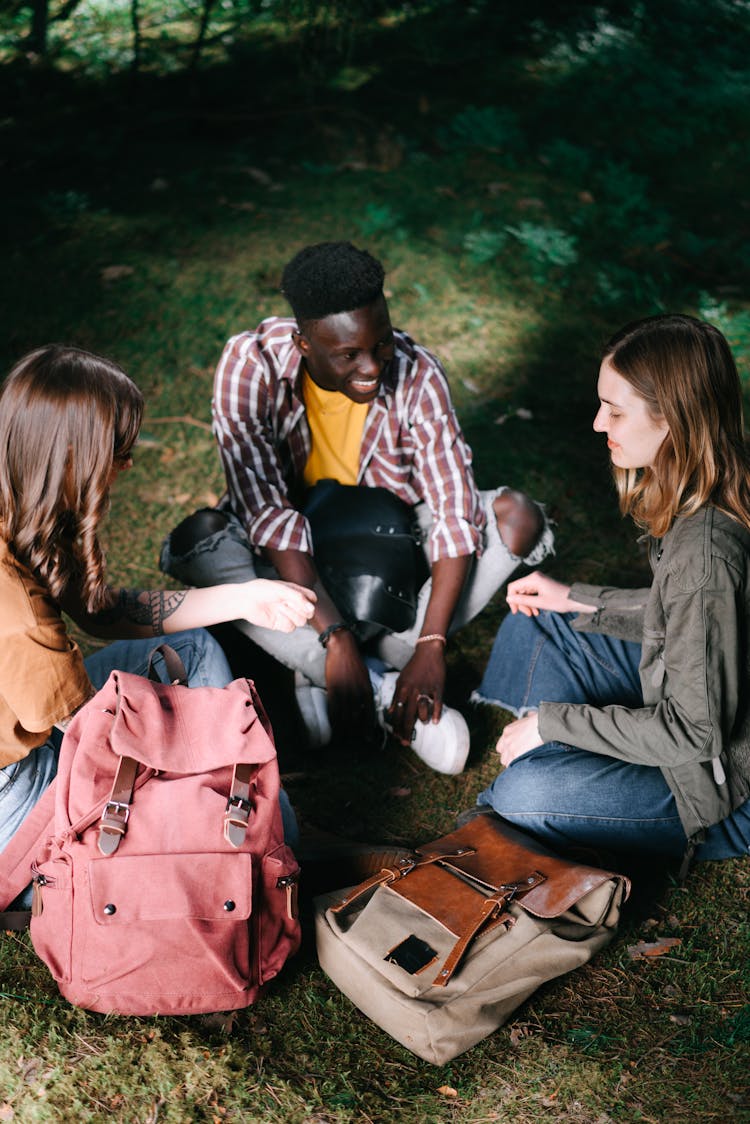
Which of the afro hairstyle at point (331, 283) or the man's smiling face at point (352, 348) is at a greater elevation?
the afro hairstyle at point (331, 283)

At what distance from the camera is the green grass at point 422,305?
2281mm

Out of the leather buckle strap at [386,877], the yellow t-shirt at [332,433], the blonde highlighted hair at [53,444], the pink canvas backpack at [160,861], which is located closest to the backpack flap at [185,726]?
the pink canvas backpack at [160,861]

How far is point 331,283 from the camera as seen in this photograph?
312cm

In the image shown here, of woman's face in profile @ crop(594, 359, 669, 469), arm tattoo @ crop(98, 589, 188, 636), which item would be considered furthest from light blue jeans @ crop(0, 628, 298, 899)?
woman's face in profile @ crop(594, 359, 669, 469)

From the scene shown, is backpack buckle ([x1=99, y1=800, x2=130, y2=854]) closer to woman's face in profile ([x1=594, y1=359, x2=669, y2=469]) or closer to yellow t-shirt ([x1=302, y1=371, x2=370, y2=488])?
woman's face in profile ([x1=594, y1=359, x2=669, y2=469])

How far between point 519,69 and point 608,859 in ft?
20.9

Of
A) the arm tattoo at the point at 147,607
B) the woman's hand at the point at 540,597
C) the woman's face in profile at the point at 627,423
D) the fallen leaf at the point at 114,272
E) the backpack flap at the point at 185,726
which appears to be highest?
the woman's face in profile at the point at 627,423

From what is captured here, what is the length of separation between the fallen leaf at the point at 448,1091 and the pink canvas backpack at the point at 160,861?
0.47 meters

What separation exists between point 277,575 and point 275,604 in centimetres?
71

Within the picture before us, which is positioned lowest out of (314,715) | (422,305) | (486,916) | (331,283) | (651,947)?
(651,947)

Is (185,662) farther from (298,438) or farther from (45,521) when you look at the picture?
(298,438)

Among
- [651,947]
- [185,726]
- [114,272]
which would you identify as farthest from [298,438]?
[114,272]

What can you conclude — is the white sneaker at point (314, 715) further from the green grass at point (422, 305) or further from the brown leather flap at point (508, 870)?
the brown leather flap at point (508, 870)

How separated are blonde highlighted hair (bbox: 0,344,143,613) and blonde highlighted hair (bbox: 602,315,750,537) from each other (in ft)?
4.41
